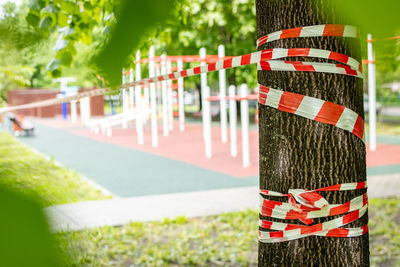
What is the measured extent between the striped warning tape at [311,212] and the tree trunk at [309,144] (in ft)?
0.05

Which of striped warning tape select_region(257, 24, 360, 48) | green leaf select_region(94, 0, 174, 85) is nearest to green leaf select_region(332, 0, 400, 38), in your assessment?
green leaf select_region(94, 0, 174, 85)

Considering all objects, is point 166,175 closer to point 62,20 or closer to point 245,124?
point 245,124

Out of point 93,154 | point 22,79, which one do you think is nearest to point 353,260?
point 22,79

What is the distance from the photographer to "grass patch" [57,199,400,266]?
397cm

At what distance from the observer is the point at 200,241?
14.6 feet

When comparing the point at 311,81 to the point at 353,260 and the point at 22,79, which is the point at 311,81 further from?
the point at 22,79

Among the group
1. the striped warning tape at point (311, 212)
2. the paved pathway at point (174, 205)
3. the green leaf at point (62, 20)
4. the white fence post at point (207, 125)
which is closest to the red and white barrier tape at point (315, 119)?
the striped warning tape at point (311, 212)

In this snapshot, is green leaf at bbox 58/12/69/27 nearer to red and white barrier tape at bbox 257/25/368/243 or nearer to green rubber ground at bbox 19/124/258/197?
red and white barrier tape at bbox 257/25/368/243

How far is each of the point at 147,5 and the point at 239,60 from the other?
3.29 feet

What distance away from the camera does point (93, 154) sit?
36.5 feet

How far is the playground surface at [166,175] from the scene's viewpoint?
5391mm

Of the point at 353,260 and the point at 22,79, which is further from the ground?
the point at 22,79

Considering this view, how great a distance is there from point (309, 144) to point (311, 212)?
158mm

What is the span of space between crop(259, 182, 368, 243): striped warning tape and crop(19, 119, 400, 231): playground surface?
2.45ft
